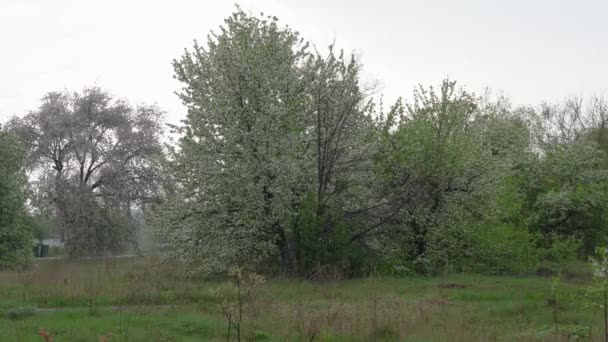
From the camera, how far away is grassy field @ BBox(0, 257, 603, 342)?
41.1 ft

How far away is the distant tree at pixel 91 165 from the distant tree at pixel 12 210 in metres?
12.9

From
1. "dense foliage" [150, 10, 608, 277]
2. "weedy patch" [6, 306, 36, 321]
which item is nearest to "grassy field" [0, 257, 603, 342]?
"weedy patch" [6, 306, 36, 321]

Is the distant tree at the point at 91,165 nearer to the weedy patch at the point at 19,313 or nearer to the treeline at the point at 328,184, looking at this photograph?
the treeline at the point at 328,184

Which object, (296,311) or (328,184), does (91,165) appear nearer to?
(328,184)

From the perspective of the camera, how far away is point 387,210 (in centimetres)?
2628

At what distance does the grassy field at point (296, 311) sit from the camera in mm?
12531

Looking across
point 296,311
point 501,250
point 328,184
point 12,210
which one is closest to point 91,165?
point 12,210

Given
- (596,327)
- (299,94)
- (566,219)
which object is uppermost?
(299,94)

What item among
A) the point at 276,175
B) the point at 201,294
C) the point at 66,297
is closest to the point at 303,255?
the point at 276,175

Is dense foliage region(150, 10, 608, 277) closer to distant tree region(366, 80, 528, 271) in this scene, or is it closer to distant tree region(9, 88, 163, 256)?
distant tree region(366, 80, 528, 271)

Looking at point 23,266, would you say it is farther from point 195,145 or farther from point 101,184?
point 101,184

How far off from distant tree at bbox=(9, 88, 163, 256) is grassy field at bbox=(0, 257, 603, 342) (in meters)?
20.3

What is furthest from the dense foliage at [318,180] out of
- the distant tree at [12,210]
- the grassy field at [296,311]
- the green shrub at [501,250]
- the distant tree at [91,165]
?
the distant tree at [91,165]

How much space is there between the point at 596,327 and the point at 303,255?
1223 cm
